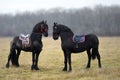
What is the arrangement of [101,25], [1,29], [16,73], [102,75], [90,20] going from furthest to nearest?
[1,29], [90,20], [101,25], [16,73], [102,75]

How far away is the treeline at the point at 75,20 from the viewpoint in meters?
93.6

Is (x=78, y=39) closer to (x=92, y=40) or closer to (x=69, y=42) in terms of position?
(x=69, y=42)

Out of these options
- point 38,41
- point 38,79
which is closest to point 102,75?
point 38,79

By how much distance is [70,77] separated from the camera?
11695 mm

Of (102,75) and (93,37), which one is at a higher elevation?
→ (93,37)

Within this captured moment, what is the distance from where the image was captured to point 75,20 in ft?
367

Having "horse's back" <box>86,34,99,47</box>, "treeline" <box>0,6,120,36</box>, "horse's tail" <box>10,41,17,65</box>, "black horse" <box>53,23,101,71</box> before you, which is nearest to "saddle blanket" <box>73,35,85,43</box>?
"black horse" <box>53,23,101,71</box>

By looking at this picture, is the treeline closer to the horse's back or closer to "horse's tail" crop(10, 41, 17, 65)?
"horse's tail" crop(10, 41, 17, 65)

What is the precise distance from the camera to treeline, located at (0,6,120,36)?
93.6 metres

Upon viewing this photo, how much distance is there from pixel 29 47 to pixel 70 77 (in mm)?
3732

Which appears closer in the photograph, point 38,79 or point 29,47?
point 38,79

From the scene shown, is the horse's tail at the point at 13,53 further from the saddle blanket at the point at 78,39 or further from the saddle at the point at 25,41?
the saddle blanket at the point at 78,39

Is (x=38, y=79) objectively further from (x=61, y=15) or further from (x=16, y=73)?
(x=61, y=15)

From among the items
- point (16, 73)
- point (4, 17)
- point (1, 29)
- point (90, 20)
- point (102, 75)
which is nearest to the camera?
point (102, 75)
